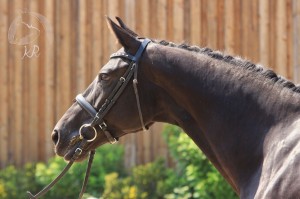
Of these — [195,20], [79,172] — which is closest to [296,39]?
[195,20]

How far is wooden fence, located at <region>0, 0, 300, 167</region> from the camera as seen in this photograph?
9.55 metres

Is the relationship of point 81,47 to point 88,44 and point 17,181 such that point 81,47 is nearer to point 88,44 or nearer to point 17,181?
point 88,44

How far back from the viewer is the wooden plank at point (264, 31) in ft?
31.5

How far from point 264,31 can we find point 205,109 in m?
5.60

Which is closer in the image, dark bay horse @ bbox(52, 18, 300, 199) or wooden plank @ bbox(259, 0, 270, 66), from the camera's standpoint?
dark bay horse @ bbox(52, 18, 300, 199)


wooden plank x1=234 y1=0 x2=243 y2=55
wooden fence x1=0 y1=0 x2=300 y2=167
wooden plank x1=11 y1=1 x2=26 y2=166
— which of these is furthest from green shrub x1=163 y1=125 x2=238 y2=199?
wooden plank x1=11 y1=1 x2=26 y2=166

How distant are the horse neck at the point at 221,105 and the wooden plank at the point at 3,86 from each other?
5470 millimetres

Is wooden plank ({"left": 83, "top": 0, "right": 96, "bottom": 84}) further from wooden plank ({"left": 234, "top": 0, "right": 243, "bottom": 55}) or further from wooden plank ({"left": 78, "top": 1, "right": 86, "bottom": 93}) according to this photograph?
wooden plank ({"left": 234, "top": 0, "right": 243, "bottom": 55})

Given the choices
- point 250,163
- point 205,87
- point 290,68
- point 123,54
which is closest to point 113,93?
point 123,54

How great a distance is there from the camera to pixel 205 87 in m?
4.23

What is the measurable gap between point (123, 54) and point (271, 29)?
220 inches

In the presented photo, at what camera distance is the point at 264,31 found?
962cm

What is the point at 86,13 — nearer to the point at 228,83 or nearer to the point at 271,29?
the point at 271,29

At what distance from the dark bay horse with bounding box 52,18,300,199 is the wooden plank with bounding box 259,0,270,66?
210 inches
